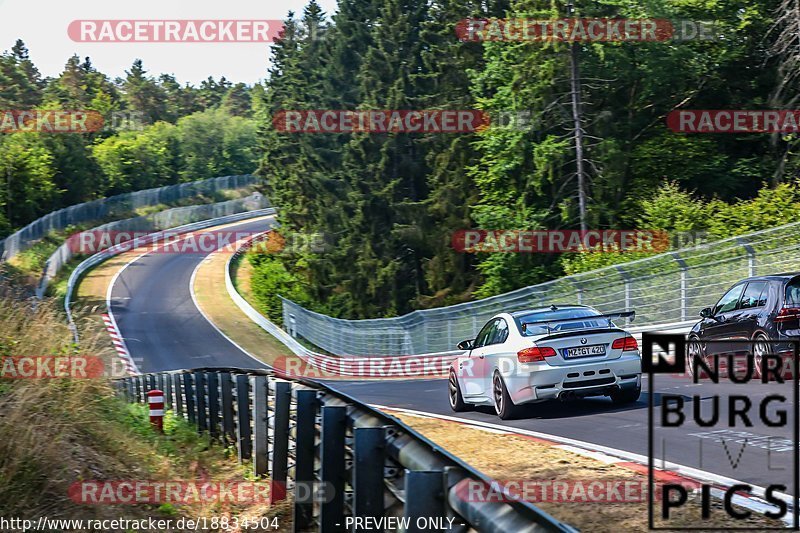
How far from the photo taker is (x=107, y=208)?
77250 millimetres

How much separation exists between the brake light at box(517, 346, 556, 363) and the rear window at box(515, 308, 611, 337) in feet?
1.05

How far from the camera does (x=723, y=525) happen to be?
263 inches

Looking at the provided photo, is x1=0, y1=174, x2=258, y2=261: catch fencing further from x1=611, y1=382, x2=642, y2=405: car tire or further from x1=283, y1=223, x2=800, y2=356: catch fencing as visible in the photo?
x1=611, y1=382, x2=642, y2=405: car tire

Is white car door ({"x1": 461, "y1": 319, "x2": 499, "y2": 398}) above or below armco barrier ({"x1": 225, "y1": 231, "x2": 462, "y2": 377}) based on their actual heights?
above

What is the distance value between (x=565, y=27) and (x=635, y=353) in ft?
97.5

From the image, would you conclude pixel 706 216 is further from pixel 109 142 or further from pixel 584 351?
pixel 109 142

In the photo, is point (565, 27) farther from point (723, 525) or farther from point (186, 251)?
point (186, 251)

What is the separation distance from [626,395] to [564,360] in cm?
111

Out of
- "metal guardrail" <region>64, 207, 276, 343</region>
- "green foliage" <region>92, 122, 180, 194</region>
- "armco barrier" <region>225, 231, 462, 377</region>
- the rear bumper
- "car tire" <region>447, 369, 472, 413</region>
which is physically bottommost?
"armco barrier" <region>225, 231, 462, 377</region>

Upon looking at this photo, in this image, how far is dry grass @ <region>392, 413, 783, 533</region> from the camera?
692 cm

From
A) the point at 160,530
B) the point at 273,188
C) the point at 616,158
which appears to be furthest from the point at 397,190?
the point at 160,530

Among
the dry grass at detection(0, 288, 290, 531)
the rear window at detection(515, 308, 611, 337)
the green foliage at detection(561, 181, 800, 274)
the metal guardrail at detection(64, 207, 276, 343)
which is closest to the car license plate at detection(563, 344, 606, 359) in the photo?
the rear window at detection(515, 308, 611, 337)

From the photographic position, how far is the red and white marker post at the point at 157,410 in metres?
13.9

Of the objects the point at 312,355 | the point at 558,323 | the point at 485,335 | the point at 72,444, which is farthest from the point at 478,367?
the point at 312,355
